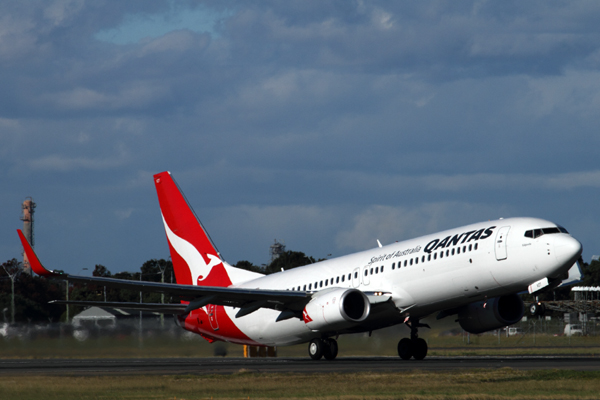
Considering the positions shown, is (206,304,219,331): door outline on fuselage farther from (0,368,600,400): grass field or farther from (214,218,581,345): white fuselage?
(0,368,600,400): grass field

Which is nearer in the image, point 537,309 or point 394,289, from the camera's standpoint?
point 537,309

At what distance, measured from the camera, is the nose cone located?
28891mm

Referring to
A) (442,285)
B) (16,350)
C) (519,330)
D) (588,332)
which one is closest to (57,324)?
(16,350)

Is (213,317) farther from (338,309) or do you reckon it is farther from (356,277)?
(338,309)

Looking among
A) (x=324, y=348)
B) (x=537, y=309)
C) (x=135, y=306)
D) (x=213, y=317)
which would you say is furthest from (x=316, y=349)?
(x=537, y=309)

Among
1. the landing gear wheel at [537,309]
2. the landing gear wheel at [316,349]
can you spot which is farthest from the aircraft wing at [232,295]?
the landing gear wheel at [537,309]

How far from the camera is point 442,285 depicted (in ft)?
104

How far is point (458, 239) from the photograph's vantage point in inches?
1252

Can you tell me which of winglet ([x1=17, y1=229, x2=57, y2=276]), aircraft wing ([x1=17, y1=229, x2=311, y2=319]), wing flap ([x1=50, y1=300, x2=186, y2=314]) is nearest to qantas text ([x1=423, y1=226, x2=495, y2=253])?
aircraft wing ([x1=17, y1=229, x2=311, y2=319])

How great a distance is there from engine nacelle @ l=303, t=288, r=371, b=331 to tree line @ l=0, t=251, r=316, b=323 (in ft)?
34.9

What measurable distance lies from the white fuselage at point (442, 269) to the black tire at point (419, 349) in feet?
4.89

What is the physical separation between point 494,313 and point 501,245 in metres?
5.52

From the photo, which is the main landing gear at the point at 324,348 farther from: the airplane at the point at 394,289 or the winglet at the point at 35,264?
the winglet at the point at 35,264

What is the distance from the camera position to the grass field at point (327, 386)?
1920 centimetres
